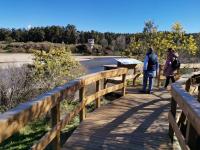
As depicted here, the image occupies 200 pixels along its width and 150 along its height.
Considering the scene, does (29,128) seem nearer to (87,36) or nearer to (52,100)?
(52,100)

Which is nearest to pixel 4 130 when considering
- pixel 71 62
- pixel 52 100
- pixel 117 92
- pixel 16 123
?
pixel 16 123

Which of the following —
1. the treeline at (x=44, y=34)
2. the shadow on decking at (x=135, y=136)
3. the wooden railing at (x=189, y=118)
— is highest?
the treeline at (x=44, y=34)

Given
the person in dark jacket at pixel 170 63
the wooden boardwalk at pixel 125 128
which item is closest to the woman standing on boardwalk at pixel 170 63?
the person in dark jacket at pixel 170 63

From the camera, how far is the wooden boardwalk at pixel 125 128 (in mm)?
6312

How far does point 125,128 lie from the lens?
7383mm

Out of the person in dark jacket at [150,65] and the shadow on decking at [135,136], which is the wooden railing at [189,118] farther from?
the person in dark jacket at [150,65]

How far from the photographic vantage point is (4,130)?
3.30 meters

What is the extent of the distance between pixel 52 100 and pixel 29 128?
435 cm

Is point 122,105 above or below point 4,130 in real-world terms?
below

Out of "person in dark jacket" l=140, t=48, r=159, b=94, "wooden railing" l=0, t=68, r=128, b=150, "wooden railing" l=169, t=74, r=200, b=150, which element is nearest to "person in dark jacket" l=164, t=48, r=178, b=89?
"person in dark jacket" l=140, t=48, r=159, b=94

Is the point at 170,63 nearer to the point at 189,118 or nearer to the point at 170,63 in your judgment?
the point at 170,63

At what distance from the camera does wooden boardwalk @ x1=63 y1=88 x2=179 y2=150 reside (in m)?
6.31

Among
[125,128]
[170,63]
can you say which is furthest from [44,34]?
[125,128]

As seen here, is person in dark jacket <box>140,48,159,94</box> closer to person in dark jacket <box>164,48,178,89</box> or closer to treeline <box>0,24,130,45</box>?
person in dark jacket <box>164,48,178,89</box>
